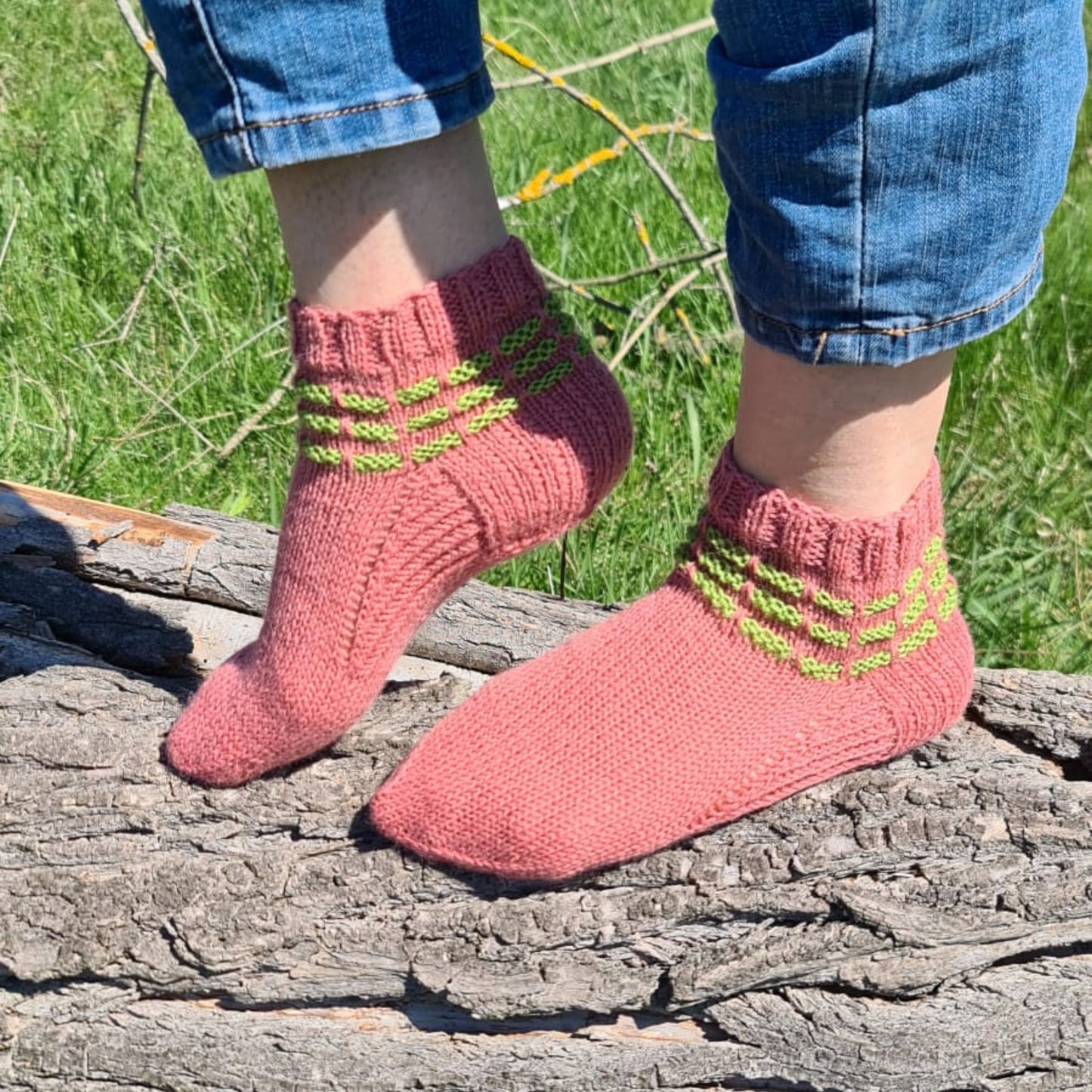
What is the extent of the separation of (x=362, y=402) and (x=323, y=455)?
6 cm

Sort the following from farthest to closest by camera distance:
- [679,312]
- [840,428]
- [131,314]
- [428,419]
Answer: [679,312]
[131,314]
[428,419]
[840,428]

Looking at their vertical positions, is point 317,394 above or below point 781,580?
above

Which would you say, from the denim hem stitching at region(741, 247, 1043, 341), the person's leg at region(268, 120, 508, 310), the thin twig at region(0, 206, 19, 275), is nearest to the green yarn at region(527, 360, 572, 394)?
the person's leg at region(268, 120, 508, 310)

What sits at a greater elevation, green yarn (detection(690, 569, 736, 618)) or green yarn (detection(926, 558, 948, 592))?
green yarn (detection(690, 569, 736, 618))

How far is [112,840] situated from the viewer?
1167mm

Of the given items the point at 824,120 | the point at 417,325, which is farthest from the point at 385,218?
the point at 824,120

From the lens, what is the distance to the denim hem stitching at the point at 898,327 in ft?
2.94

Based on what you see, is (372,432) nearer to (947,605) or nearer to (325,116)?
(325,116)

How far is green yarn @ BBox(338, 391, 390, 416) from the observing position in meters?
1.06

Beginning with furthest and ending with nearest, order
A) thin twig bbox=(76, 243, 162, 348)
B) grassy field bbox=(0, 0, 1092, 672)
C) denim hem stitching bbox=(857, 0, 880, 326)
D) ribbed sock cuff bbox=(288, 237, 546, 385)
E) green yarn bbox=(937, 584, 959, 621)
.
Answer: thin twig bbox=(76, 243, 162, 348), grassy field bbox=(0, 0, 1092, 672), green yarn bbox=(937, 584, 959, 621), ribbed sock cuff bbox=(288, 237, 546, 385), denim hem stitching bbox=(857, 0, 880, 326)

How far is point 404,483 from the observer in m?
1.10

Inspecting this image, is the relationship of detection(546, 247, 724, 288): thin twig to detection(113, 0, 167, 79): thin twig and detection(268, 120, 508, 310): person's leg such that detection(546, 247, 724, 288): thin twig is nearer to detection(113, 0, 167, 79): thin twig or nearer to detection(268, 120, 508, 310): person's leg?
detection(113, 0, 167, 79): thin twig

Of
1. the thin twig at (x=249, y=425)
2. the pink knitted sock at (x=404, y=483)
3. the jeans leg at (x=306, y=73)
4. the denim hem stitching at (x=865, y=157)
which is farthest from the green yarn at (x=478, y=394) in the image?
the thin twig at (x=249, y=425)

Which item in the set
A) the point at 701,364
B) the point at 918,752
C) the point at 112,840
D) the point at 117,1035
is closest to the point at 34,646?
the point at 112,840
